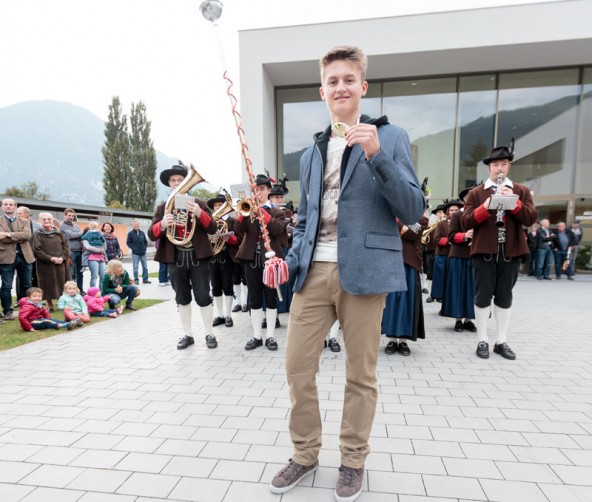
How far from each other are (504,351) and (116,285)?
23.3 feet

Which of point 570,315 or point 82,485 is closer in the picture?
point 82,485

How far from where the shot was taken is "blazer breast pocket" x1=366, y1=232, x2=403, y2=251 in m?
1.86

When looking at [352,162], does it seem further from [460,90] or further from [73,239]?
[460,90]

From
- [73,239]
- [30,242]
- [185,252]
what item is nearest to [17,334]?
[30,242]

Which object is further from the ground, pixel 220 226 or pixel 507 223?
pixel 507 223

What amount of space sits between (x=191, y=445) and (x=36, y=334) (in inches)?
177

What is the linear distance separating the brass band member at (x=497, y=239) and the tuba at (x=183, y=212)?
3.38 m

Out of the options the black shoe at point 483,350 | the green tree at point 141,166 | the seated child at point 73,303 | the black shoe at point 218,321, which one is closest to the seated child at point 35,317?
the seated child at point 73,303

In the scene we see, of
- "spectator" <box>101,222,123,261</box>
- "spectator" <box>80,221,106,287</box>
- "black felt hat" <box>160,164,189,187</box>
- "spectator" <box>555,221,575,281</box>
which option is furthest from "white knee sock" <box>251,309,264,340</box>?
"spectator" <box>555,221,575,281</box>

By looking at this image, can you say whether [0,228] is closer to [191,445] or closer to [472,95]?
[191,445]

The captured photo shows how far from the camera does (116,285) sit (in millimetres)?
7402

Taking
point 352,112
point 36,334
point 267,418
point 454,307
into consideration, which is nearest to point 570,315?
point 454,307

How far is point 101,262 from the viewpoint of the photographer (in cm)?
880

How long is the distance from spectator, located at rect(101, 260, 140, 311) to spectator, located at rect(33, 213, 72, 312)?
971 mm
